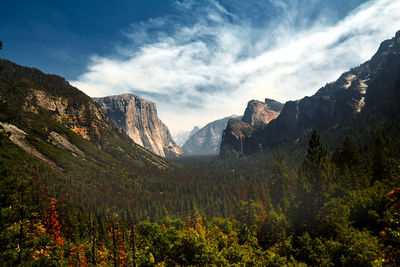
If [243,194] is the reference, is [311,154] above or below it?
above

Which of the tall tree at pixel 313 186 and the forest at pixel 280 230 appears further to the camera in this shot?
the tall tree at pixel 313 186

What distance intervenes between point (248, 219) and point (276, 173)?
46.9 feet

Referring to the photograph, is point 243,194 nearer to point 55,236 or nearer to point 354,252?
point 55,236

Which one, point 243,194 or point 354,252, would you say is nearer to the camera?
point 354,252

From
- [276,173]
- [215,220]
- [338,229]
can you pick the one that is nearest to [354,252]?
[338,229]

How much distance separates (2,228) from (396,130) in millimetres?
148713

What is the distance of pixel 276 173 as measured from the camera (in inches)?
2170

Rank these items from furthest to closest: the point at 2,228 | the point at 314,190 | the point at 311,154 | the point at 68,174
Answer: the point at 68,174
the point at 311,154
the point at 314,190
the point at 2,228

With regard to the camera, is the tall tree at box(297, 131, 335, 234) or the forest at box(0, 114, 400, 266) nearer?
the forest at box(0, 114, 400, 266)

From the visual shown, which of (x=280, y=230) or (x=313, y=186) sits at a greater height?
(x=313, y=186)

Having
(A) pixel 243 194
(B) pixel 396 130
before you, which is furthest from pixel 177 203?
(B) pixel 396 130

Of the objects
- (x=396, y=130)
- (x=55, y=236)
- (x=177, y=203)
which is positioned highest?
(x=396, y=130)

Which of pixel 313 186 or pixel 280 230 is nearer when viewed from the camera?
pixel 280 230

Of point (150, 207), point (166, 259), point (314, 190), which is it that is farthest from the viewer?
point (150, 207)
